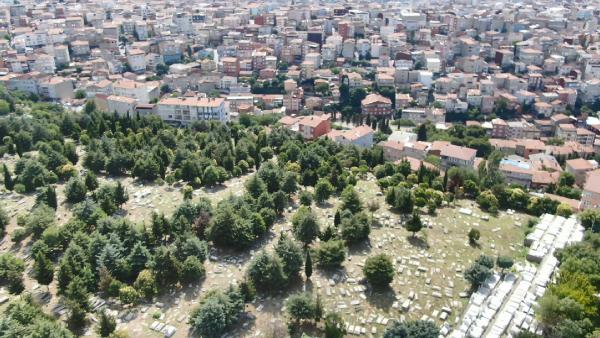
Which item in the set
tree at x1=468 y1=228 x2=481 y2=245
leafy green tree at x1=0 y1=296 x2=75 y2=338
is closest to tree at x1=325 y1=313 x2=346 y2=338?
leafy green tree at x1=0 y1=296 x2=75 y2=338

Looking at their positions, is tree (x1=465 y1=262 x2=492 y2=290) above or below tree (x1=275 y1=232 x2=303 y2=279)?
below

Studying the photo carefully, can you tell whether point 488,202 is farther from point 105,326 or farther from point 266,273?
point 105,326

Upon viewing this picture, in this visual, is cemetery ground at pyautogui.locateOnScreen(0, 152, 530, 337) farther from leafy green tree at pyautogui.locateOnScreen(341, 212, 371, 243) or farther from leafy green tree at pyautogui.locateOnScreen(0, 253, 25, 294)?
leafy green tree at pyautogui.locateOnScreen(0, 253, 25, 294)

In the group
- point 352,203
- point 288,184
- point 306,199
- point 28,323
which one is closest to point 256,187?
point 288,184

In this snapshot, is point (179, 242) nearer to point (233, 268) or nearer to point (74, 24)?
point (233, 268)

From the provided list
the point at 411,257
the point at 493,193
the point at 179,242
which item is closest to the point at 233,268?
the point at 179,242
